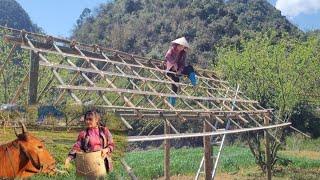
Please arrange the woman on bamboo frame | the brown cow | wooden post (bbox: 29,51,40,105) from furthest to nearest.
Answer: the woman on bamboo frame, wooden post (bbox: 29,51,40,105), the brown cow

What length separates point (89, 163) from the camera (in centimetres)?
379

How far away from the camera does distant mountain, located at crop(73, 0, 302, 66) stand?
145ft

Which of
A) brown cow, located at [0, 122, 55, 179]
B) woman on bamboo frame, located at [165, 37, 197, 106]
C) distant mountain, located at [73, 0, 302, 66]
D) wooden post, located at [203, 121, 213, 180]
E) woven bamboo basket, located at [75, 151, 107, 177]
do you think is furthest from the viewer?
distant mountain, located at [73, 0, 302, 66]

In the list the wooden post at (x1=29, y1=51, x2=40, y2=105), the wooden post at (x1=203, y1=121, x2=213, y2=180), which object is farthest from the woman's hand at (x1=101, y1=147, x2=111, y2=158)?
the wooden post at (x1=203, y1=121, x2=213, y2=180)

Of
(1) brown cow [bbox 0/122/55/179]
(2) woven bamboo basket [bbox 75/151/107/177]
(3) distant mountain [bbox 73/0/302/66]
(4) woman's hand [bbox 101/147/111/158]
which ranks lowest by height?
(2) woven bamboo basket [bbox 75/151/107/177]

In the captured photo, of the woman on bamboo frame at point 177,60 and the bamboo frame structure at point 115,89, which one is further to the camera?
the woman on bamboo frame at point 177,60

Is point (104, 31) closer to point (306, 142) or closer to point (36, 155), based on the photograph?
point (306, 142)

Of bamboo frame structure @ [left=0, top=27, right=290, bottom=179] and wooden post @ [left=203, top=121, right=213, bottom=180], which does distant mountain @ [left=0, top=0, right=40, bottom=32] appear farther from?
wooden post @ [left=203, top=121, right=213, bottom=180]

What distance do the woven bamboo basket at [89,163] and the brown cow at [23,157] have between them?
1.75 feet

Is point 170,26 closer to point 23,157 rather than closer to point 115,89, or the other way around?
point 115,89

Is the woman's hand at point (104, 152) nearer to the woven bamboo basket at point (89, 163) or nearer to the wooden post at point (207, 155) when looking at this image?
the woven bamboo basket at point (89, 163)

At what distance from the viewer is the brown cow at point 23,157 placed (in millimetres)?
3008

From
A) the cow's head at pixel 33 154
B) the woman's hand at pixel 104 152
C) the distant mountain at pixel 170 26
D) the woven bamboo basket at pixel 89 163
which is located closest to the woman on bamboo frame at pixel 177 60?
the woman's hand at pixel 104 152

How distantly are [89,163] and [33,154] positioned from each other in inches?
28.7
